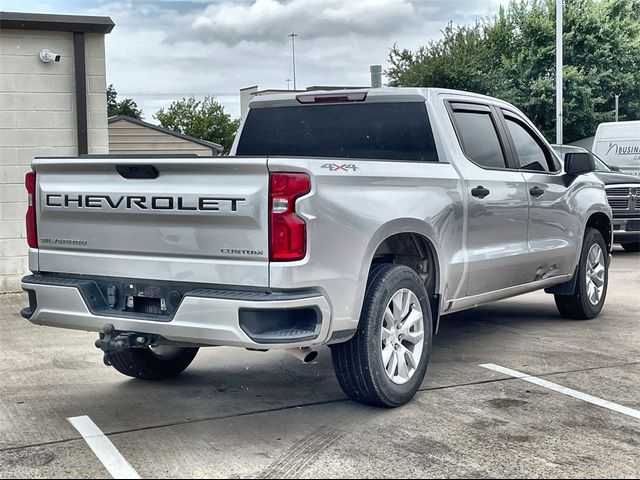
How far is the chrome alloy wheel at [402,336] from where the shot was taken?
5.02 metres

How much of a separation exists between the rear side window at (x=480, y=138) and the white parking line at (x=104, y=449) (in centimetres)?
309

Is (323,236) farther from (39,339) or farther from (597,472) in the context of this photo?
(39,339)

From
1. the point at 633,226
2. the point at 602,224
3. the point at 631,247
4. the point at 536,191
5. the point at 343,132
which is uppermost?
the point at 343,132

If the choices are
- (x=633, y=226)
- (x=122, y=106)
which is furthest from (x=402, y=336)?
(x=122, y=106)

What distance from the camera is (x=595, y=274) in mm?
7969

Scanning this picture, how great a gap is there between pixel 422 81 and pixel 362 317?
106 ft

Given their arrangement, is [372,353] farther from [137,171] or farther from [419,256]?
[137,171]

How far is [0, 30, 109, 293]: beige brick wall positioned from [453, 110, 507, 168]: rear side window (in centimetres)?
548

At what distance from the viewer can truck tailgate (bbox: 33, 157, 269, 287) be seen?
4285mm

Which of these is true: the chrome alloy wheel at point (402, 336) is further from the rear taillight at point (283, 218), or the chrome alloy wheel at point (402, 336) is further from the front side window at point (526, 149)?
the front side window at point (526, 149)

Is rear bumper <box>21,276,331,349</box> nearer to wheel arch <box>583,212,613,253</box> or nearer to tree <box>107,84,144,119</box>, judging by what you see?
wheel arch <box>583,212,613,253</box>

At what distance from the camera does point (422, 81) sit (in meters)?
36.0

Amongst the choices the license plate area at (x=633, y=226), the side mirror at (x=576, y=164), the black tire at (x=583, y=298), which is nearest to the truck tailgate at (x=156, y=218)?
the side mirror at (x=576, y=164)

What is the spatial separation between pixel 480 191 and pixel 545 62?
109 feet
